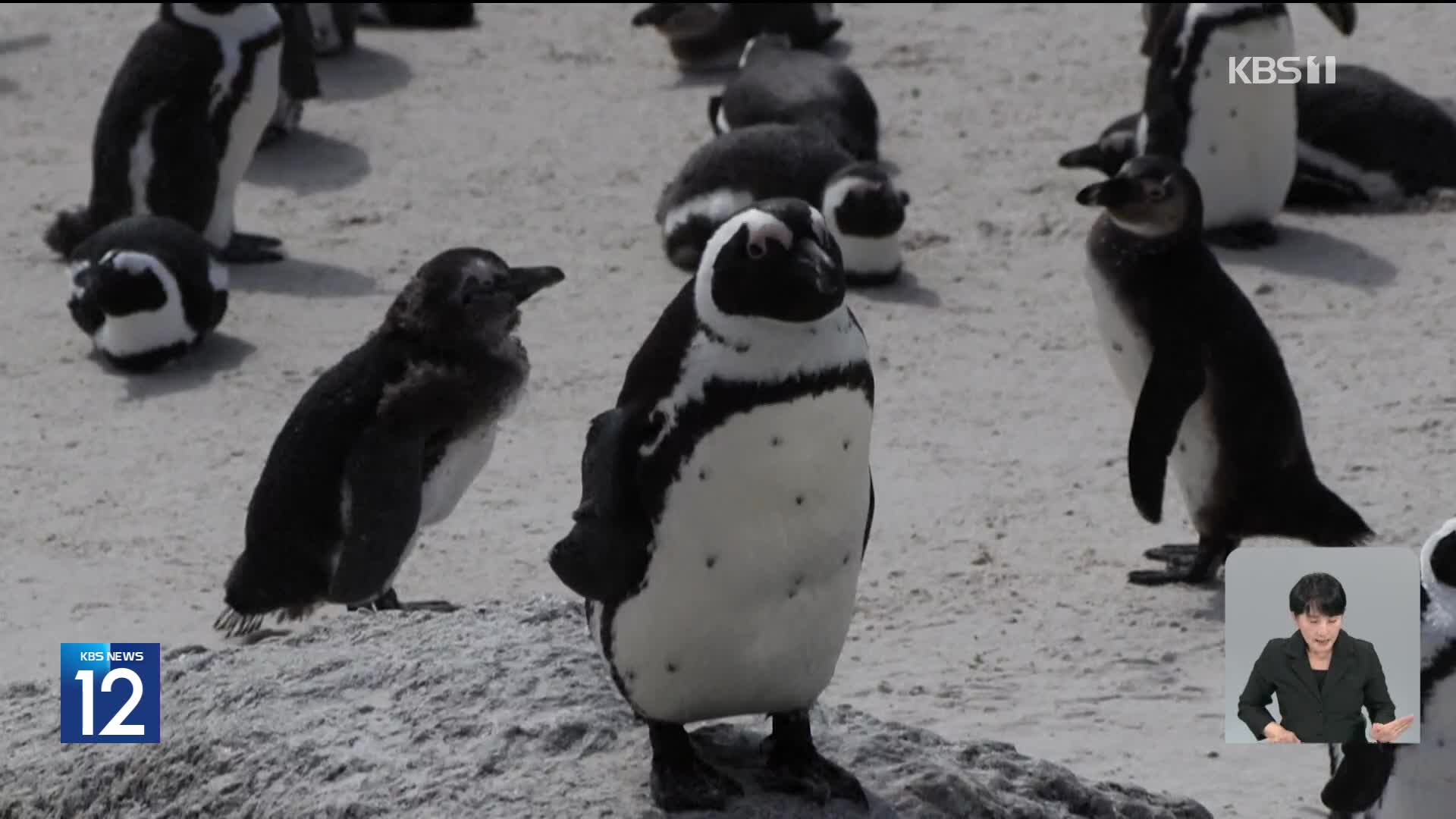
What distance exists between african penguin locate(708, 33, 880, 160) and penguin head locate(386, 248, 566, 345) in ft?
14.4

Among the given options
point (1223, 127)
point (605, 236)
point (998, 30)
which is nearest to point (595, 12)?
point (998, 30)

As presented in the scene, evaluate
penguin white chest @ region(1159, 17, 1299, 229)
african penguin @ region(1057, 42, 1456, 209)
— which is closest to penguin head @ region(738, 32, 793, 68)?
african penguin @ region(1057, 42, 1456, 209)

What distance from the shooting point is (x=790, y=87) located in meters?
10.6

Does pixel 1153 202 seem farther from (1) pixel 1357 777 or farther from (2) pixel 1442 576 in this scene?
(1) pixel 1357 777

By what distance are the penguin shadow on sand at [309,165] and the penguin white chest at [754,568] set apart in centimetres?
706

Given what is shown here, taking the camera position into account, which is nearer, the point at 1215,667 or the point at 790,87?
the point at 1215,667

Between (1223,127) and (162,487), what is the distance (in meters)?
4.21

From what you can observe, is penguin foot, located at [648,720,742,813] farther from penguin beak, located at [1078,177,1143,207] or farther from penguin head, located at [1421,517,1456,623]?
penguin beak, located at [1078,177,1143,207]

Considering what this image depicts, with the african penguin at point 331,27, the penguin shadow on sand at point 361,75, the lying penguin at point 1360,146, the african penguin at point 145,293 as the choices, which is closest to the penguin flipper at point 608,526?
the african penguin at point 145,293

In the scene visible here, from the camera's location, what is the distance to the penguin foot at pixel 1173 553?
20.9 ft

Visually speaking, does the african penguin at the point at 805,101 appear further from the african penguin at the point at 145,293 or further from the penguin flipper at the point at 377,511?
the penguin flipper at the point at 377,511

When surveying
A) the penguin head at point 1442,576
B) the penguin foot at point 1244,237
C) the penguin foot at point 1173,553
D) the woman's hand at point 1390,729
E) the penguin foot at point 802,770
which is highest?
the penguin head at point 1442,576

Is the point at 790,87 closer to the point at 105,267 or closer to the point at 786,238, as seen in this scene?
the point at 105,267

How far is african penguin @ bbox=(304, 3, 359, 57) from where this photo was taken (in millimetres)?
12461
